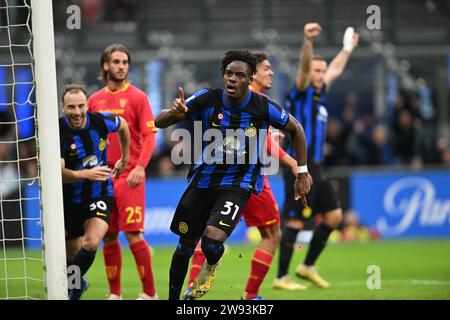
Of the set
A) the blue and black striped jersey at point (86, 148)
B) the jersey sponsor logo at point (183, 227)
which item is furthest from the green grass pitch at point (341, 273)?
Result: the jersey sponsor logo at point (183, 227)

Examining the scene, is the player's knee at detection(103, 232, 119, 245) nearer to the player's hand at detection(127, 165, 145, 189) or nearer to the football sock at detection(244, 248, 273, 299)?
the player's hand at detection(127, 165, 145, 189)

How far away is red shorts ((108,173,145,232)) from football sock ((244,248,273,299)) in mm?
1245

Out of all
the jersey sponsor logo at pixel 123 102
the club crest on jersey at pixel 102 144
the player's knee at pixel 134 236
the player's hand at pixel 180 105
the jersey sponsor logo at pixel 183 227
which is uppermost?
the player's hand at pixel 180 105

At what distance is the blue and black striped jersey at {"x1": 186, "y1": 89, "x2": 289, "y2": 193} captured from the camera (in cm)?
727

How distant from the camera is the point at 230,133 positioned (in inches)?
287

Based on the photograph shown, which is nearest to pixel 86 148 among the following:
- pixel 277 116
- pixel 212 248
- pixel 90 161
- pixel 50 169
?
pixel 90 161

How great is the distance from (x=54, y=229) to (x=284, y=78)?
492 inches

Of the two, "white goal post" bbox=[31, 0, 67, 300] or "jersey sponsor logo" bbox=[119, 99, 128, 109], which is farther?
"jersey sponsor logo" bbox=[119, 99, 128, 109]

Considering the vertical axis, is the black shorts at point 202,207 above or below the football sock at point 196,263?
above

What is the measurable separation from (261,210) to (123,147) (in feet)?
4.94

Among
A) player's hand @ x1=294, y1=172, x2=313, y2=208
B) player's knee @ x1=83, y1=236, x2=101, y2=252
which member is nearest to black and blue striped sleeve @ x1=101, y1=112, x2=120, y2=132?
player's knee @ x1=83, y1=236, x2=101, y2=252

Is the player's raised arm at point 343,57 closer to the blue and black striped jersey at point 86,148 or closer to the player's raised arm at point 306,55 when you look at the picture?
the player's raised arm at point 306,55

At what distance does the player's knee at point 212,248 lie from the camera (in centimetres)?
700

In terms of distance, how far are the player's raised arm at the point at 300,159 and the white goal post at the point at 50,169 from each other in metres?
2.00
